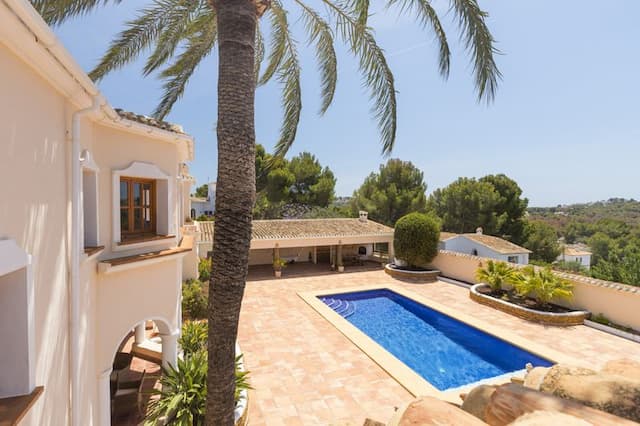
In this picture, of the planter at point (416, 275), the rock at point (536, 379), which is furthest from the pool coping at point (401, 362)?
the rock at point (536, 379)

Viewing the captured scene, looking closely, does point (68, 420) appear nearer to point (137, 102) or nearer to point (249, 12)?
point (249, 12)

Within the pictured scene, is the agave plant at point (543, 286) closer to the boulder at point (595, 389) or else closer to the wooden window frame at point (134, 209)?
the boulder at point (595, 389)

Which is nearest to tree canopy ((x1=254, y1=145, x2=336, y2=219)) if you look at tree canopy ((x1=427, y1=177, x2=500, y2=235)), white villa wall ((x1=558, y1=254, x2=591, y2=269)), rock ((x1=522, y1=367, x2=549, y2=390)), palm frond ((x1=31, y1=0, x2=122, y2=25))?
tree canopy ((x1=427, y1=177, x2=500, y2=235))

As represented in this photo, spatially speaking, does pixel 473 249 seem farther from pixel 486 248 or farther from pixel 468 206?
pixel 468 206

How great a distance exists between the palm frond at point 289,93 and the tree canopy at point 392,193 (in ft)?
103

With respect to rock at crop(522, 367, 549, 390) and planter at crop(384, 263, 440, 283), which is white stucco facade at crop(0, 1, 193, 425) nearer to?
rock at crop(522, 367, 549, 390)

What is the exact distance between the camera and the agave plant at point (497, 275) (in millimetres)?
16984

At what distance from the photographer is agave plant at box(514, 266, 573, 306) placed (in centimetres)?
1464

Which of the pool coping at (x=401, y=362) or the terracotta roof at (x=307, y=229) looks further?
the terracotta roof at (x=307, y=229)

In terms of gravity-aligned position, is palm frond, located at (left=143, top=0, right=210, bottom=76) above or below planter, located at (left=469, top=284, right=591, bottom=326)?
above

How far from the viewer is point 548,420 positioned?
2059 mm

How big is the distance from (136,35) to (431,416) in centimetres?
912

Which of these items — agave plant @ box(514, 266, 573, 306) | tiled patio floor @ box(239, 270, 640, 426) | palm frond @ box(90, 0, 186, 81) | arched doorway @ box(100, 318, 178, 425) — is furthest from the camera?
agave plant @ box(514, 266, 573, 306)

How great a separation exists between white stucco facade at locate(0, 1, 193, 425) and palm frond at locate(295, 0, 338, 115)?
4.27 m
